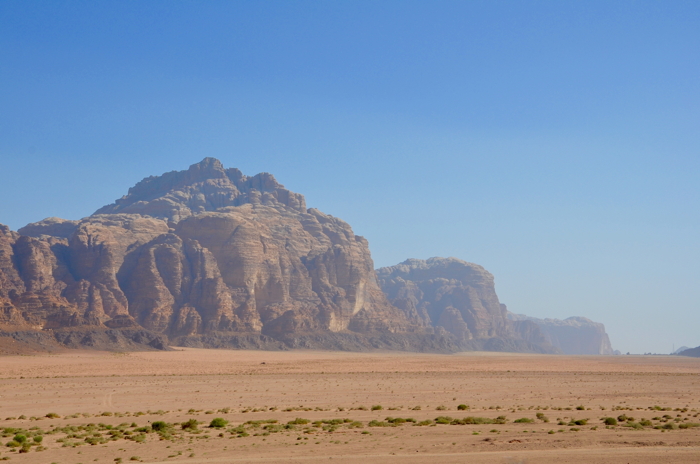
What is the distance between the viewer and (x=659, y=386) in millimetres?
62156

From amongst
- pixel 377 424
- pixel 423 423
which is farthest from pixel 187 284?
pixel 423 423

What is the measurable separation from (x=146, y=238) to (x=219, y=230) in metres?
20.1

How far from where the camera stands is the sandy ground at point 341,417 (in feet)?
86.4

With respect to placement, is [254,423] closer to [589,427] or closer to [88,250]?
[589,427]

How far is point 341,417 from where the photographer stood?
37719 mm

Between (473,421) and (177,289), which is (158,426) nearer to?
(473,421)

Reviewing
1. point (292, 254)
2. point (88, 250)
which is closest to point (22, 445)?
point (88, 250)

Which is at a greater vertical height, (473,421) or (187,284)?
(187,284)

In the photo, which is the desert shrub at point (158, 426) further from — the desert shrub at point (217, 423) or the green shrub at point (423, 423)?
the green shrub at point (423, 423)

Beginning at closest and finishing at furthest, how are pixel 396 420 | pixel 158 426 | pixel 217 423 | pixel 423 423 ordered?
pixel 158 426 → pixel 423 423 → pixel 217 423 → pixel 396 420

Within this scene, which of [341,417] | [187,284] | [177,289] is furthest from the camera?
[187,284]

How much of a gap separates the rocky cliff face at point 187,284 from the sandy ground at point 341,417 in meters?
67.2

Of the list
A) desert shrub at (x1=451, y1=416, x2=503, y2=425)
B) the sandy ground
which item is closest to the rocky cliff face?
the sandy ground

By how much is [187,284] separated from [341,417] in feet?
431
